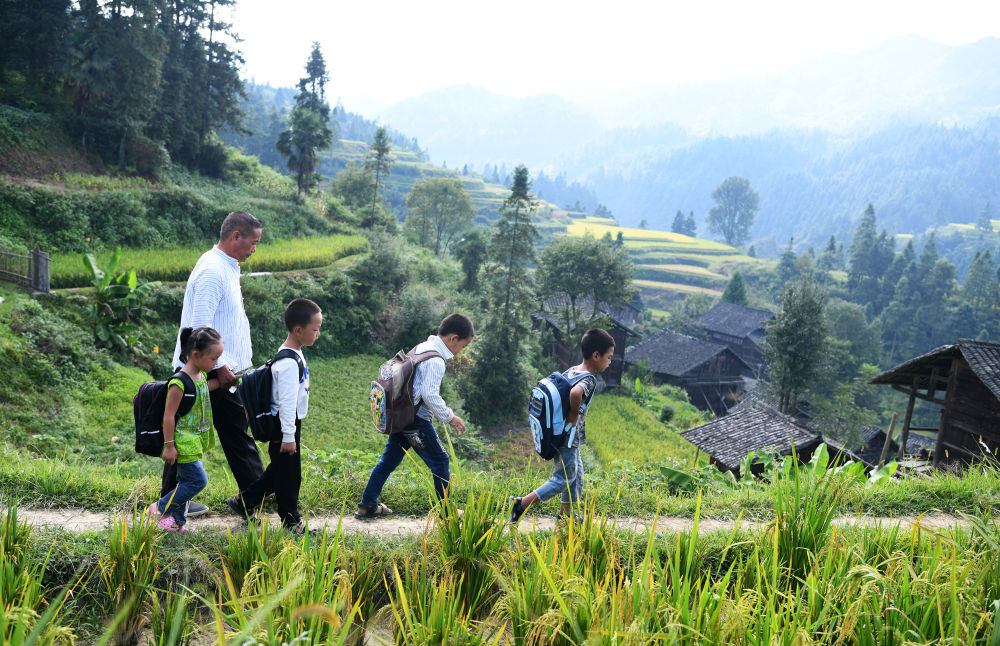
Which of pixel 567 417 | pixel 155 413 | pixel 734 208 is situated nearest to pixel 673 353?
pixel 567 417

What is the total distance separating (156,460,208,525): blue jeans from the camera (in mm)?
3492

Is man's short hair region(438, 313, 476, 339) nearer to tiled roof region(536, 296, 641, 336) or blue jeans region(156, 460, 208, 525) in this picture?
blue jeans region(156, 460, 208, 525)

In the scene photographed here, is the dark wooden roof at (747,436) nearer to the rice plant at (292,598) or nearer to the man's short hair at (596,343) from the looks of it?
the man's short hair at (596,343)

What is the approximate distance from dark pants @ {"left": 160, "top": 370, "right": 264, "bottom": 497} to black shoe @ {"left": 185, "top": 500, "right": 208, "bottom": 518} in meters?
0.25

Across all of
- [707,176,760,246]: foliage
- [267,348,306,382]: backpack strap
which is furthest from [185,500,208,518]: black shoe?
[707,176,760,246]: foliage

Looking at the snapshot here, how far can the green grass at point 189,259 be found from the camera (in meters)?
14.4

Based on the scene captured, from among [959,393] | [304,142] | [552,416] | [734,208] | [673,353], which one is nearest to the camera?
[552,416]

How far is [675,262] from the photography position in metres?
91.8

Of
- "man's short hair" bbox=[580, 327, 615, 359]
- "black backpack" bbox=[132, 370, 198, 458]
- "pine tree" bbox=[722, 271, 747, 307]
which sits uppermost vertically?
"man's short hair" bbox=[580, 327, 615, 359]

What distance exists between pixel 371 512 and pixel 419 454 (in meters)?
0.56

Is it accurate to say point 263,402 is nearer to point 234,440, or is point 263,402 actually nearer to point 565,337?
point 234,440

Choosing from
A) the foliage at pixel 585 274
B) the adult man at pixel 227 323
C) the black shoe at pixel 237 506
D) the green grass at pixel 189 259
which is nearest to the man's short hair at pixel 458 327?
the adult man at pixel 227 323

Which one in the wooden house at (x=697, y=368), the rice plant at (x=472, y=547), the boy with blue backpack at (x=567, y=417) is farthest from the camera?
the wooden house at (x=697, y=368)

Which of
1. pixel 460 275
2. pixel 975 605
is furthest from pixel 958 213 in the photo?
pixel 975 605
